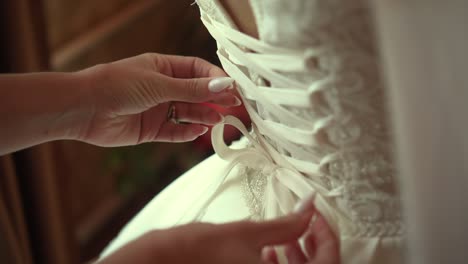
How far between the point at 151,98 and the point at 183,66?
8 cm

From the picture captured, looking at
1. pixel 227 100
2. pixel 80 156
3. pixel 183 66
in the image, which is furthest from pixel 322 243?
pixel 80 156

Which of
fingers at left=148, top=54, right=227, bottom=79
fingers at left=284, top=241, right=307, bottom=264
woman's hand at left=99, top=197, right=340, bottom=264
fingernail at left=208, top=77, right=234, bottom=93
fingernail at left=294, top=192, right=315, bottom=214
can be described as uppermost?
fingers at left=148, top=54, right=227, bottom=79

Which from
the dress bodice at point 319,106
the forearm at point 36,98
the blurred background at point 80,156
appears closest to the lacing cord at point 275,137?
the dress bodice at point 319,106

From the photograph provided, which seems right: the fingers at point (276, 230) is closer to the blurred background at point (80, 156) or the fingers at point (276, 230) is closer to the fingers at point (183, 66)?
the fingers at point (183, 66)

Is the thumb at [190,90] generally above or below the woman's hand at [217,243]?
above

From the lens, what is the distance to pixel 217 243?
Result: 0.41m

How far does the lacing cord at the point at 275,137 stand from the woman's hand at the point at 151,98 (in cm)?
5

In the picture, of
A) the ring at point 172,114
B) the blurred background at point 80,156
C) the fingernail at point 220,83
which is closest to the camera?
the fingernail at point 220,83

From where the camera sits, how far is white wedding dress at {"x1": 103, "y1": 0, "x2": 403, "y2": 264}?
42cm

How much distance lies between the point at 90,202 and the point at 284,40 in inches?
44.4

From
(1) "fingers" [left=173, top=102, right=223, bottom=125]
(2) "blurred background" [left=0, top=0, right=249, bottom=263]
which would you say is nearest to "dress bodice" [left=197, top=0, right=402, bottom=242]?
(1) "fingers" [left=173, top=102, right=223, bottom=125]

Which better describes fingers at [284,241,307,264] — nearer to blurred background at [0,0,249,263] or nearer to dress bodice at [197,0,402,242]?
dress bodice at [197,0,402,242]

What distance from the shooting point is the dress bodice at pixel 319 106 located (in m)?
0.41

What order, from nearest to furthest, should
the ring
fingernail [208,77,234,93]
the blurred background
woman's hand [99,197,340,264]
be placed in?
woman's hand [99,197,340,264], fingernail [208,77,234,93], the ring, the blurred background
